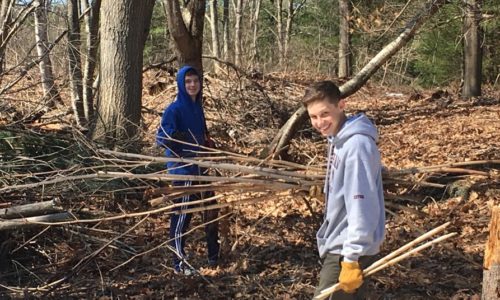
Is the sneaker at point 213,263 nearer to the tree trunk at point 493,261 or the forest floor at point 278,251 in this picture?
the forest floor at point 278,251

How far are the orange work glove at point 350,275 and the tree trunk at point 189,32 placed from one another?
218 inches

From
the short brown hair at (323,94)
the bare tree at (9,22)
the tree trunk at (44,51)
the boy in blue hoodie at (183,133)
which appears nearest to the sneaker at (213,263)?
the boy in blue hoodie at (183,133)

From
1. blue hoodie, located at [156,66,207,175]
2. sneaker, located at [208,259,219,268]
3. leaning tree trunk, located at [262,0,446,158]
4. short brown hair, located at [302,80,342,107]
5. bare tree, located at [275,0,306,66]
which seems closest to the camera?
short brown hair, located at [302,80,342,107]

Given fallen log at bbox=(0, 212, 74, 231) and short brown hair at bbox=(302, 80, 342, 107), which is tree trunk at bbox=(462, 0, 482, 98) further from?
short brown hair at bbox=(302, 80, 342, 107)

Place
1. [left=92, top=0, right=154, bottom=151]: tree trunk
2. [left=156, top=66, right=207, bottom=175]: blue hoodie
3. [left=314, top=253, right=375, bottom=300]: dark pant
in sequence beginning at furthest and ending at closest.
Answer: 1. [left=92, top=0, right=154, bottom=151]: tree trunk
2. [left=156, top=66, right=207, bottom=175]: blue hoodie
3. [left=314, top=253, right=375, bottom=300]: dark pant

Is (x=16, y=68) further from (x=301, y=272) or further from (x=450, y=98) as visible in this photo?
(x=450, y=98)

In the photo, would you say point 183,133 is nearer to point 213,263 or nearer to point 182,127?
point 182,127

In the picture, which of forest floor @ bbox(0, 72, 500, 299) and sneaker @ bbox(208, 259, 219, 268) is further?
sneaker @ bbox(208, 259, 219, 268)

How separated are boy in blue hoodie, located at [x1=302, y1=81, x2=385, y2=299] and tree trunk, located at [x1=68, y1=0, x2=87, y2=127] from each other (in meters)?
4.80

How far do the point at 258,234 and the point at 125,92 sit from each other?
2.41 meters

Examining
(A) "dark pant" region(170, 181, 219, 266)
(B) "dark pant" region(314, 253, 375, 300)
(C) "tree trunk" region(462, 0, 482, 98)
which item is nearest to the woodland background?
(A) "dark pant" region(170, 181, 219, 266)

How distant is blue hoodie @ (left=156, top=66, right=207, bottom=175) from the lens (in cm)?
499

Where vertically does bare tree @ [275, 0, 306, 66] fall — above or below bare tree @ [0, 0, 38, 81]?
above

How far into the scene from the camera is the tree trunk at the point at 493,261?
3.69 m
